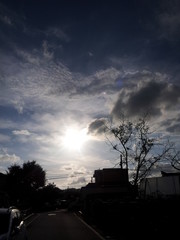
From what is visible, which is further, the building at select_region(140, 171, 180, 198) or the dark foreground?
the building at select_region(140, 171, 180, 198)

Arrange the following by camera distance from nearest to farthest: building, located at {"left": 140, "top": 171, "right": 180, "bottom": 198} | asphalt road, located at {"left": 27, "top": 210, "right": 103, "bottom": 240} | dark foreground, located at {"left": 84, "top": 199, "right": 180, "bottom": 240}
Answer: dark foreground, located at {"left": 84, "top": 199, "right": 180, "bottom": 240} < asphalt road, located at {"left": 27, "top": 210, "right": 103, "bottom": 240} < building, located at {"left": 140, "top": 171, "right": 180, "bottom": 198}

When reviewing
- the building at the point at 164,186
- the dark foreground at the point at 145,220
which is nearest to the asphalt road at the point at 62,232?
the dark foreground at the point at 145,220

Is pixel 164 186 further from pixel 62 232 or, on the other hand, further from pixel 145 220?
pixel 145 220

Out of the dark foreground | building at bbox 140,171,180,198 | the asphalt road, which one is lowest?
the asphalt road

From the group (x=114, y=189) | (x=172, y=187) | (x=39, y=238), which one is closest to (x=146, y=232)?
(x=39, y=238)

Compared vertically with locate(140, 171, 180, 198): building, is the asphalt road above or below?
below

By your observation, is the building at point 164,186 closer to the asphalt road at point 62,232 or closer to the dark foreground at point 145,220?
the dark foreground at point 145,220

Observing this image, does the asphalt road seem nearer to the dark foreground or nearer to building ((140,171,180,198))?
the dark foreground

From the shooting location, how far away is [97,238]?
49.3ft

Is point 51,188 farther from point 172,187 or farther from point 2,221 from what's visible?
point 2,221

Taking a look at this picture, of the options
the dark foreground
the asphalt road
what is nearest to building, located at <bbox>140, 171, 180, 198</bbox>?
the dark foreground

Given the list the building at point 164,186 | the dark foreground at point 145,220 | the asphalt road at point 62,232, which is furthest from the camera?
the building at point 164,186

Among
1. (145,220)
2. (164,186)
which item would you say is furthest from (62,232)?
(164,186)

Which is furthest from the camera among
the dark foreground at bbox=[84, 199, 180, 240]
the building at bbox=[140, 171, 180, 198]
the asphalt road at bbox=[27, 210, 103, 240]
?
the building at bbox=[140, 171, 180, 198]
